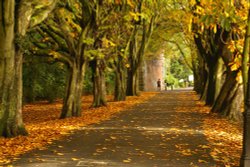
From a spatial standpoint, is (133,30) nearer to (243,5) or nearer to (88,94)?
(88,94)

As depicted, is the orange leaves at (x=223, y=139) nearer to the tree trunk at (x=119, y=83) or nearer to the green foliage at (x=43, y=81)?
the tree trunk at (x=119, y=83)

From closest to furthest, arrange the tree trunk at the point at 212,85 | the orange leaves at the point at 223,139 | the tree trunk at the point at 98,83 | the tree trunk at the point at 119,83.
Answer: the orange leaves at the point at 223,139
the tree trunk at the point at 212,85
the tree trunk at the point at 98,83
the tree trunk at the point at 119,83

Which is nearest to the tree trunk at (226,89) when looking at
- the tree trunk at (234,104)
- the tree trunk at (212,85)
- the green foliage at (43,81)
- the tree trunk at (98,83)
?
the tree trunk at (234,104)

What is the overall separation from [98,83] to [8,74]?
13364 mm

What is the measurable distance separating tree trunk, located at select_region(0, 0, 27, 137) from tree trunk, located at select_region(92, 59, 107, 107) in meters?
12.9

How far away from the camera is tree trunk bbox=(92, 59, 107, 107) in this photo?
2431 cm

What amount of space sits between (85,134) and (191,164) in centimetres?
478

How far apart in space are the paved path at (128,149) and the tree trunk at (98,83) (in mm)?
9979

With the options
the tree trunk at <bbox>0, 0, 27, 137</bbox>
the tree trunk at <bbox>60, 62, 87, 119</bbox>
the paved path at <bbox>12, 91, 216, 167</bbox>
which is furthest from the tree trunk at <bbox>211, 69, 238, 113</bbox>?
the tree trunk at <bbox>0, 0, 27, 137</bbox>

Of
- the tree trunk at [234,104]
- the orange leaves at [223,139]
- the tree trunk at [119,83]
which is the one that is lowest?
the orange leaves at [223,139]

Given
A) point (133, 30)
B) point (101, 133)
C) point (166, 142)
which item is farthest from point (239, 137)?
point (133, 30)

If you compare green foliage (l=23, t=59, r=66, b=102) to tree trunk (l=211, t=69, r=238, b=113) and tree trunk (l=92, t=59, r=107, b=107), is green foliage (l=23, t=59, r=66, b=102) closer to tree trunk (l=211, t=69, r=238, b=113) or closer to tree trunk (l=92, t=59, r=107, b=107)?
tree trunk (l=92, t=59, r=107, b=107)

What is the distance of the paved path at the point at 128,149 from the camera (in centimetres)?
814

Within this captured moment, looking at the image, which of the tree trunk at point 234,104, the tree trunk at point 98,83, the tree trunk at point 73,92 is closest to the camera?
the tree trunk at point 234,104
